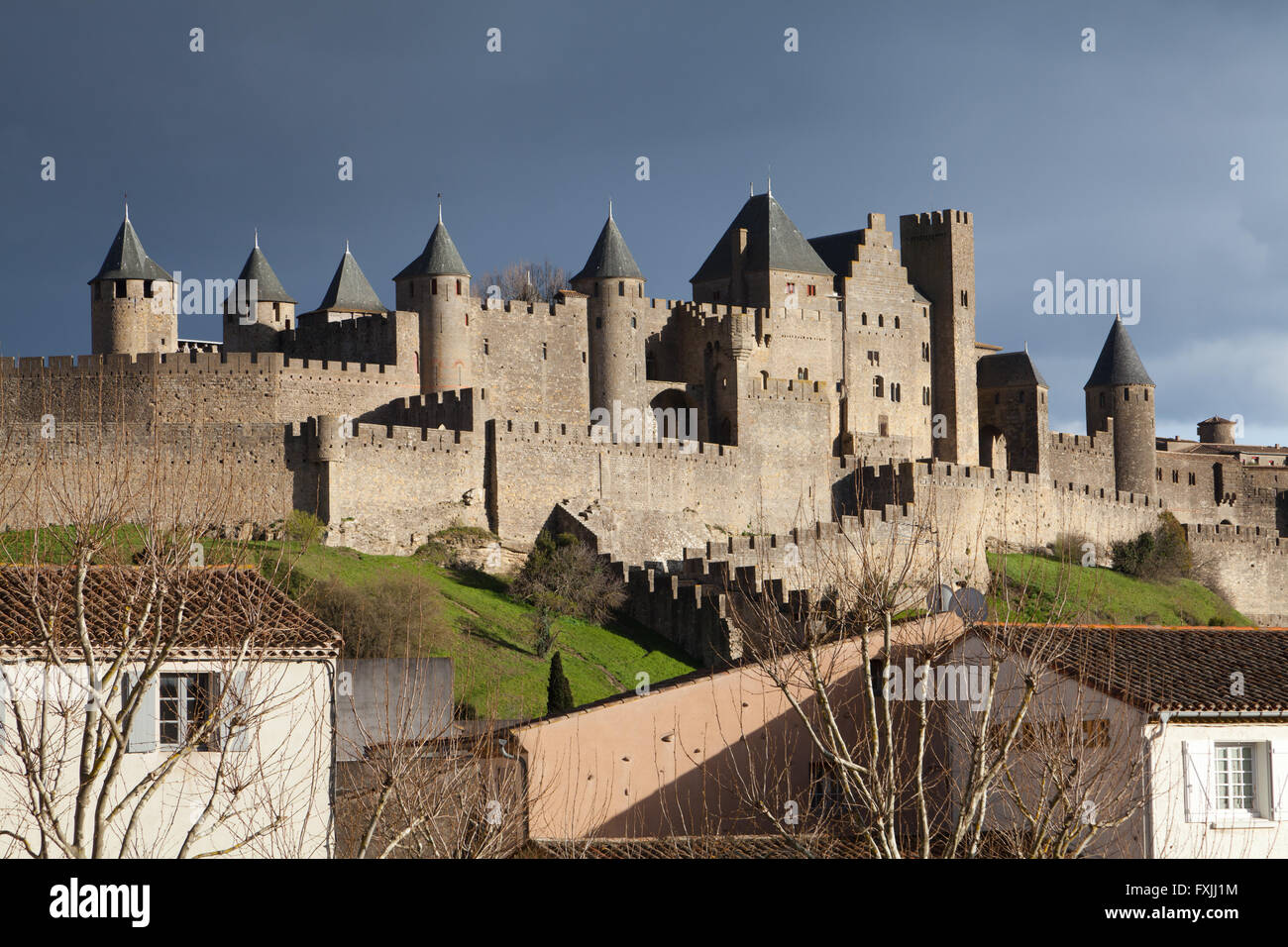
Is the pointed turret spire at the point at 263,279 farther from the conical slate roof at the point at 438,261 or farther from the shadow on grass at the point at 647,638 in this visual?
the shadow on grass at the point at 647,638

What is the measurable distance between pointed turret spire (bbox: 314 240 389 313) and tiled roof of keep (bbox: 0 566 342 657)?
4049cm

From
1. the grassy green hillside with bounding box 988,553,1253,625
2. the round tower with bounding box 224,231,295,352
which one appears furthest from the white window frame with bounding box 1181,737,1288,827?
the round tower with bounding box 224,231,295,352

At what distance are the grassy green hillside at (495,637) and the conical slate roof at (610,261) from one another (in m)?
18.0

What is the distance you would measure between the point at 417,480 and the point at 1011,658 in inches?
1217

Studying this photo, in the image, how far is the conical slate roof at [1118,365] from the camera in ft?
255

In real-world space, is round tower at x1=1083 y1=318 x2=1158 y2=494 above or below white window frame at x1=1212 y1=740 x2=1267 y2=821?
above

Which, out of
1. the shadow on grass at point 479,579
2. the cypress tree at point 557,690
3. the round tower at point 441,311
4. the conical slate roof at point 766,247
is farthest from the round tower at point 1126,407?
the cypress tree at point 557,690

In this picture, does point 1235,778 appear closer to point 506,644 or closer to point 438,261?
point 506,644

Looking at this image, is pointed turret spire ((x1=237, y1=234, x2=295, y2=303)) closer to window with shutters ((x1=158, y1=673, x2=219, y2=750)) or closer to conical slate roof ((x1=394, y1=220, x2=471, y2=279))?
conical slate roof ((x1=394, y1=220, x2=471, y2=279))

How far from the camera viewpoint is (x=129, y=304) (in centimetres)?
5353

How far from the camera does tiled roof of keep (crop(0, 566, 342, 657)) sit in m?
16.8

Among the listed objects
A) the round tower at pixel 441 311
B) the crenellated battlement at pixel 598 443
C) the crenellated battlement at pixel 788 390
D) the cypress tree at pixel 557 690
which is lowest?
the cypress tree at pixel 557 690

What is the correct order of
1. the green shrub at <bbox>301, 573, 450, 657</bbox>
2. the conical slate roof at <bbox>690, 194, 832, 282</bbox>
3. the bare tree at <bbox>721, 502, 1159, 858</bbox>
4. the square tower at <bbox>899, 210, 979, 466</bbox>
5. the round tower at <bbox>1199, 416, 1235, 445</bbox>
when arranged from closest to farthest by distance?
the bare tree at <bbox>721, 502, 1159, 858</bbox>
the green shrub at <bbox>301, 573, 450, 657</bbox>
the conical slate roof at <bbox>690, 194, 832, 282</bbox>
the square tower at <bbox>899, 210, 979, 466</bbox>
the round tower at <bbox>1199, 416, 1235, 445</bbox>
